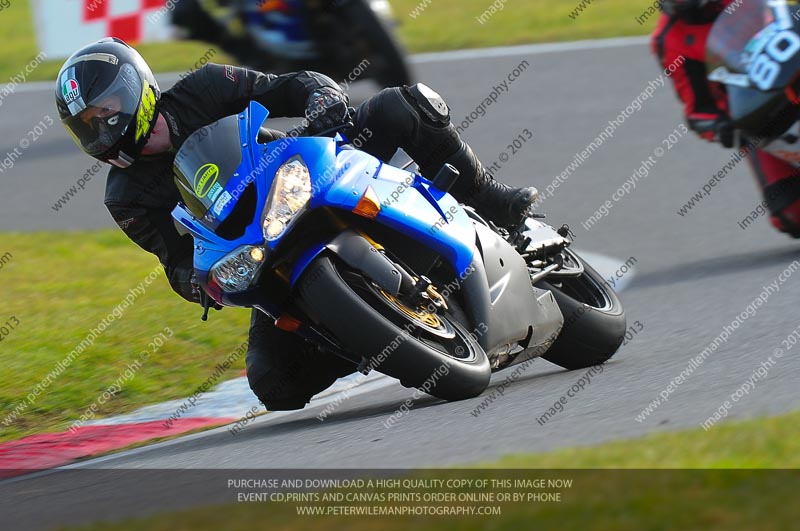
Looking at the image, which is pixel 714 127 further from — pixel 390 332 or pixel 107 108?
pixel 107 108

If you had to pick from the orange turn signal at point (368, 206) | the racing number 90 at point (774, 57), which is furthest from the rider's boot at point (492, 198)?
the racing number 90 at point (774, 57)

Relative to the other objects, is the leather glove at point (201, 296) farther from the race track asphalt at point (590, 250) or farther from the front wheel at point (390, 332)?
the front wheel at point (390, 332)

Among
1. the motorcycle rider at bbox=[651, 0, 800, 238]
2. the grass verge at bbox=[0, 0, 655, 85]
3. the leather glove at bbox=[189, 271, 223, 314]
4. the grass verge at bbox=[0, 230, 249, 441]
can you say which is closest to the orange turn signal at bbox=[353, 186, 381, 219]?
the leather glove at bbox=[189, 271, 223, 314]

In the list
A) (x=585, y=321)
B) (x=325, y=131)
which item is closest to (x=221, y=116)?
(x=325, y=131)

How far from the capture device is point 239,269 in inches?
179

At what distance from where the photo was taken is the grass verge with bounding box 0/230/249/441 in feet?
21.2

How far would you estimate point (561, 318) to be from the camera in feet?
18.3

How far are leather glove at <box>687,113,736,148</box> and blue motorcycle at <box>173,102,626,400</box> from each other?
2.78 metres

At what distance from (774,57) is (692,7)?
1109 millimetres
